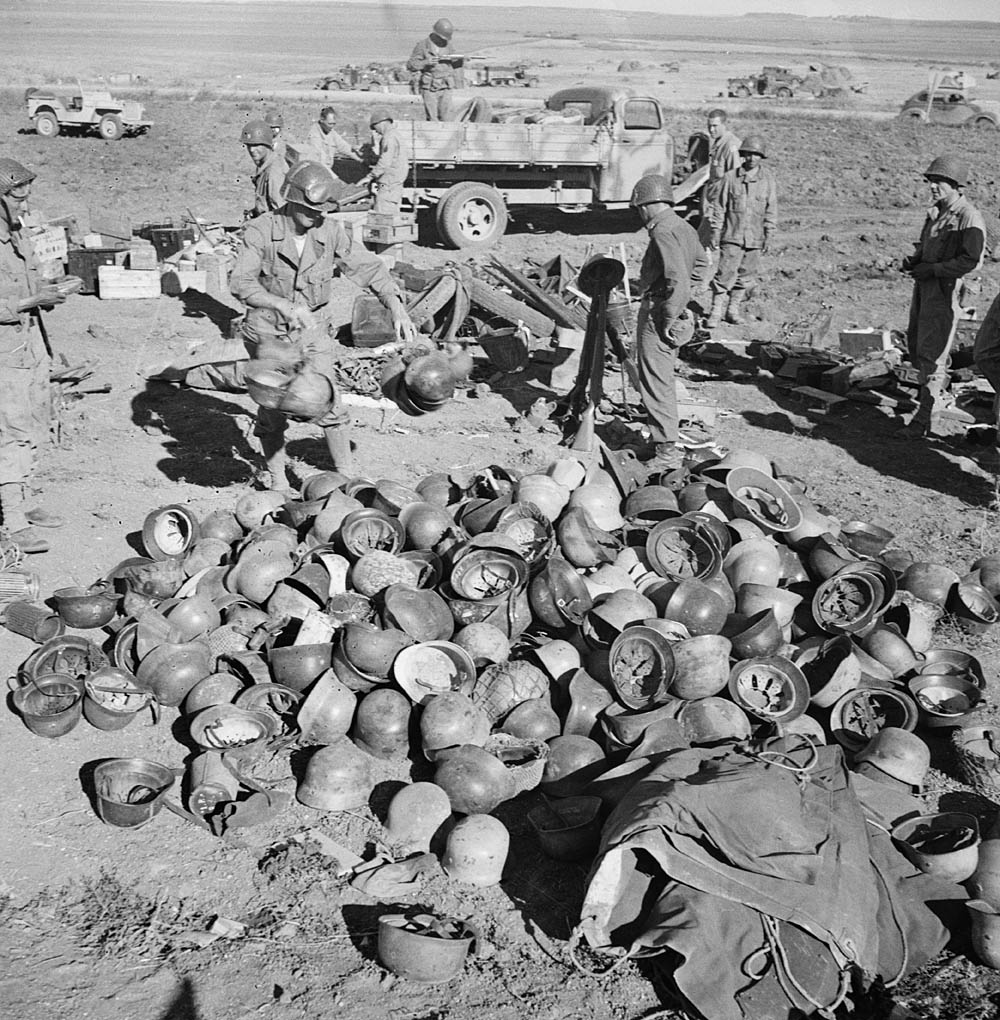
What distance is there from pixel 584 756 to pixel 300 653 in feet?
4.80

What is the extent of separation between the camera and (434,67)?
17438 mm

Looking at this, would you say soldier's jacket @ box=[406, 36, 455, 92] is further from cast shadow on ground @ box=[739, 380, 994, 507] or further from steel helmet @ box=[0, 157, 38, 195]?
steel helmet @ box=[0, 157, 38, 195]

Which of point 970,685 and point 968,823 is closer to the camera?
point 968,823

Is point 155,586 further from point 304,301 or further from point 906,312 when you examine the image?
point 906,312

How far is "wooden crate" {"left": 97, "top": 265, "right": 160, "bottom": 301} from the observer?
11672 mm

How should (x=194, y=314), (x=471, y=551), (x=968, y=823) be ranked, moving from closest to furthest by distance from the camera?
(x=968, y=823) → (x=471, y=551) → (x=194, y=314)

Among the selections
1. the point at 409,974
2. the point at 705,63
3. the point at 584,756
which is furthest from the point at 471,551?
the point at 705,63

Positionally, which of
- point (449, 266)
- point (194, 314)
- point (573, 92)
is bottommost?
point (194, 314)

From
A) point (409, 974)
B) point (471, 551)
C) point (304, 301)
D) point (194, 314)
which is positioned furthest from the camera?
point (194, 314)

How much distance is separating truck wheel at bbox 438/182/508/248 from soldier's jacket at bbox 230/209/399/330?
7600mm

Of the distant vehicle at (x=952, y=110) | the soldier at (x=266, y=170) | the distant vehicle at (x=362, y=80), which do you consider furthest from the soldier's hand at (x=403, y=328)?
the distant vehicle at (x=362, y=80)

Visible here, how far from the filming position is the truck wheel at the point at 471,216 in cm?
1436

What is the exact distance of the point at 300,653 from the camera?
4.81 m

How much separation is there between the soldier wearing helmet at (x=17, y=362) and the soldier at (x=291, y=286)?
4.83 ft
